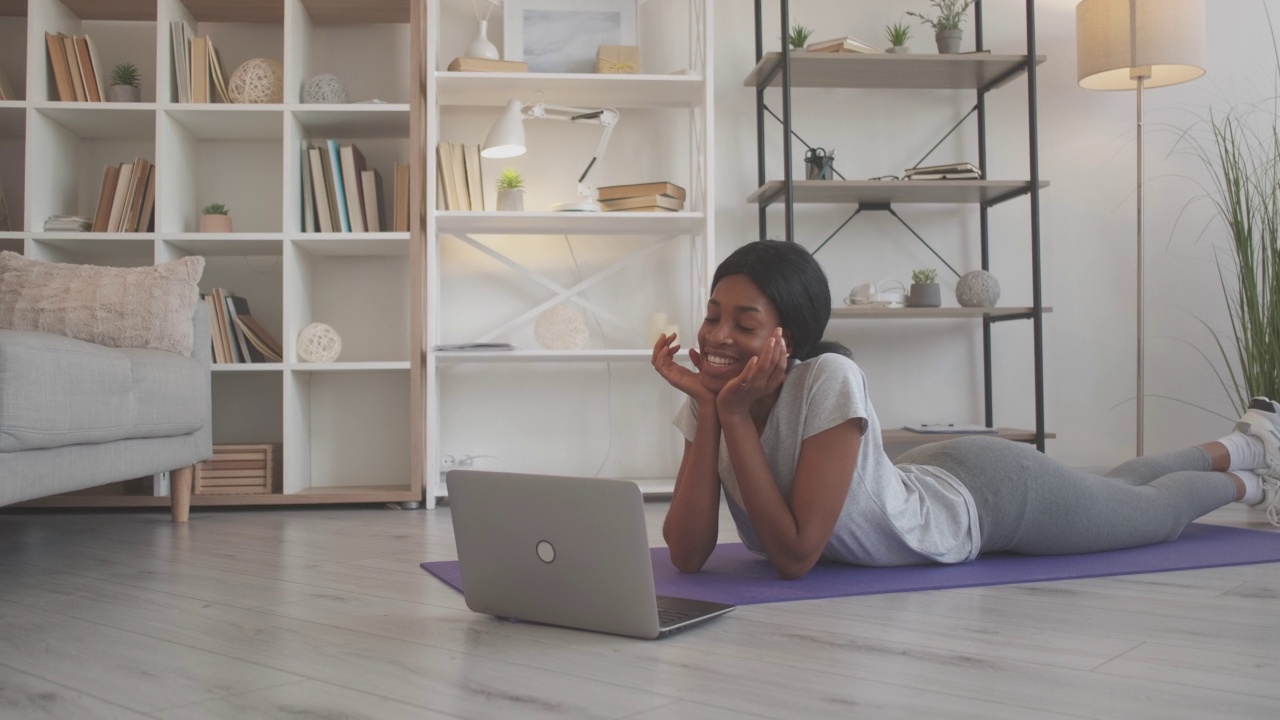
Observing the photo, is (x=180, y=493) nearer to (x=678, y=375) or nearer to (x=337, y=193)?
(x=337, y=193)

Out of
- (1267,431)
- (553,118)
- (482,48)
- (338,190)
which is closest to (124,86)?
(338,190)

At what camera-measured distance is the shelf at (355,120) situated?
3293mm

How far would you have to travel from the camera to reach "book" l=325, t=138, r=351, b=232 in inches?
132

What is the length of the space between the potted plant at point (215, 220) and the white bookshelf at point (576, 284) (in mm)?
673

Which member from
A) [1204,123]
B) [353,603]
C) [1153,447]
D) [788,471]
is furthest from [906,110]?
[353,603]

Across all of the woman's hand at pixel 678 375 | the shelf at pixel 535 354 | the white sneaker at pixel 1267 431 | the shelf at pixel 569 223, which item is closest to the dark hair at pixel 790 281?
the woman's hand at pixel 678 375

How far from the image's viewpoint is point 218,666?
130cm

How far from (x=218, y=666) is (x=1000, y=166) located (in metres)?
3.30

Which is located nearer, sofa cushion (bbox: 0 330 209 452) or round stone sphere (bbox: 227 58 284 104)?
sofa cushion (bbox: 0 330 209 452)

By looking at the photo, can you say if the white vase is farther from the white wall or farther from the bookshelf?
the white wall

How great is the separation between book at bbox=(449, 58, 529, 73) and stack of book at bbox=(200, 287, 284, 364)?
101 centimetres

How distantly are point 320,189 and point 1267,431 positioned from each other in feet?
8.91

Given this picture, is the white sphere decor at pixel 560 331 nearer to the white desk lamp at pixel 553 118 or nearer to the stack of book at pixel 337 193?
the white desk lamp at pixel 553 118

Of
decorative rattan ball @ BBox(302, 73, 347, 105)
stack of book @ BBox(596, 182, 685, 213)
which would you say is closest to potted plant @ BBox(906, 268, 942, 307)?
stack of book @ BBox(596, 182, 685, 213)
